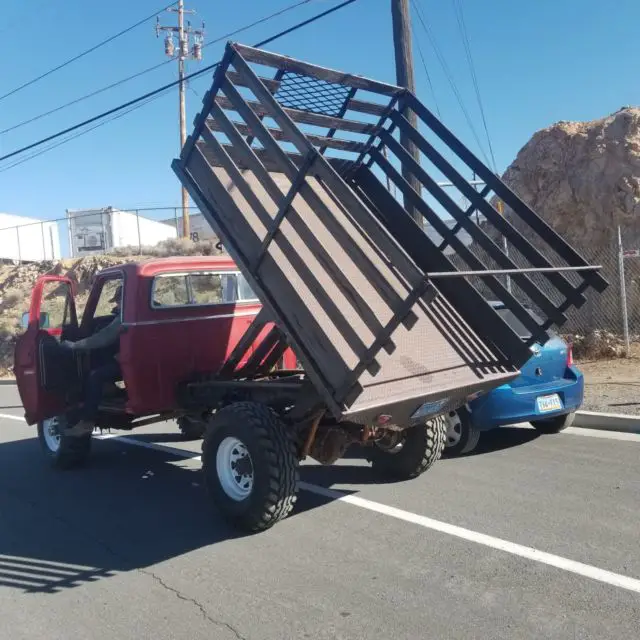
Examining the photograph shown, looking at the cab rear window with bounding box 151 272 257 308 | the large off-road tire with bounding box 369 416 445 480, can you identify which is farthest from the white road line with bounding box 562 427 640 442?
the cab rear window with bounding box 151 272 257 308

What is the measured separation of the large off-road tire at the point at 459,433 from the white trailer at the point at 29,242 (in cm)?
3571

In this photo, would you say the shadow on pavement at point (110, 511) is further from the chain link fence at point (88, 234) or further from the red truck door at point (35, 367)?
the chain link fence at point (88, 234)

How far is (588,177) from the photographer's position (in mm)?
14438

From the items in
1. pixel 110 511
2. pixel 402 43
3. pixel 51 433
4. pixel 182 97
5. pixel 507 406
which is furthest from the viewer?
pixel 182 97

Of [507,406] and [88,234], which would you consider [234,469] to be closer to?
[507,406]

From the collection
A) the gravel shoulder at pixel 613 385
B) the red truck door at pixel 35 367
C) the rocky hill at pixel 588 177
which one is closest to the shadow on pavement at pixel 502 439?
the gravel shoulder at pixel 613 385

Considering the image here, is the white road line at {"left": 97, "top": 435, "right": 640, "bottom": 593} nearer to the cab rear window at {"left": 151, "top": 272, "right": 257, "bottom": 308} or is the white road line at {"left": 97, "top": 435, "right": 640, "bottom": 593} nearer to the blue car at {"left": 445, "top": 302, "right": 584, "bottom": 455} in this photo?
the blue car at {"left": 445, "top": 302, "right": 584, "bottom": 455}

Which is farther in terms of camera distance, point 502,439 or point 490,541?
point 502,439

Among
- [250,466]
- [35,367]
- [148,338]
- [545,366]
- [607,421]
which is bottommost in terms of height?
[607,421]

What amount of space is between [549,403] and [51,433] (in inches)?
210

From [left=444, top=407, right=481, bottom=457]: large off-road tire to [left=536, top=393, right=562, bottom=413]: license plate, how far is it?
0.67 m

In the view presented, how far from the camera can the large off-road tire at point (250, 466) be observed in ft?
15.5

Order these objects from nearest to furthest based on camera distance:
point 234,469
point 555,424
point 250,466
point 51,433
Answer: point 250,466
point 234,469
point 51,433
point 555,424

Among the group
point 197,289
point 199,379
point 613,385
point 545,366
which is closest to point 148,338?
point 199,379
